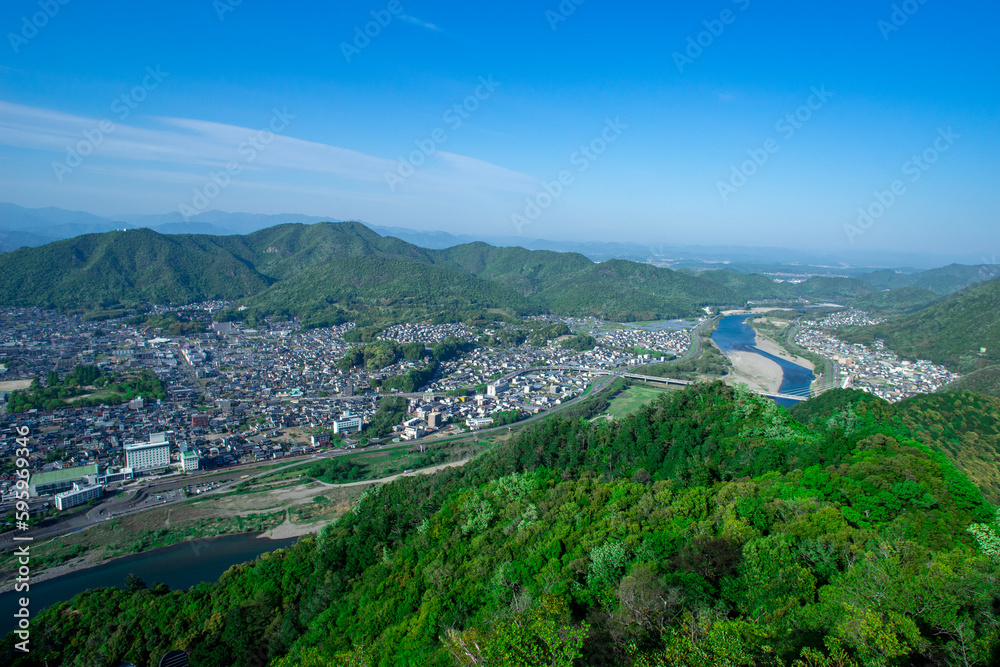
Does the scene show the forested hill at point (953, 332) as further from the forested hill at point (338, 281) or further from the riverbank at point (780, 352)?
the forested hill at point (338, 281)

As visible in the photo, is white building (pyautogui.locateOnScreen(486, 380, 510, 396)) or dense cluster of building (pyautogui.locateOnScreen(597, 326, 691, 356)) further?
dense cluster of building (pyautogui.locateOnScreen(597, 326, 691, 356))

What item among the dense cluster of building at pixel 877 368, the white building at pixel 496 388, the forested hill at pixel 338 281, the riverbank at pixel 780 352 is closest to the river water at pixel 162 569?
the white building at pixel 496 388

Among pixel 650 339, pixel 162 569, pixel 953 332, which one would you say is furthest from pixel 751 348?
pixel 162 569

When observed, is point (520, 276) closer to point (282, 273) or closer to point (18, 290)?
point (282, 273)

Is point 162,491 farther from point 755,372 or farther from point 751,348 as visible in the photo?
point 751,348

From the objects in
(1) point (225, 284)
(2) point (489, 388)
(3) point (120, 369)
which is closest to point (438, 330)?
(2) point (489, 388)

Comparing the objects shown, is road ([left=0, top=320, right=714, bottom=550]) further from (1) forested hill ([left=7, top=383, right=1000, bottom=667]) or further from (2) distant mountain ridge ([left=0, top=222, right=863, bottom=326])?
(2) distant mountain ridge ([left=0, top=222, right=863, bottom=326])

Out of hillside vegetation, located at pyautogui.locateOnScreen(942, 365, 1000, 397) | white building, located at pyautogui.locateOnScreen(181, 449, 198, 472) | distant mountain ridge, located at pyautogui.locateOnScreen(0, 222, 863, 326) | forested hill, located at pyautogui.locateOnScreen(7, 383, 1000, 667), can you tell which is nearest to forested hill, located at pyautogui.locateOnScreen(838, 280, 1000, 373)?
hillside vegetation, located at pyautogui.locateOnScreen(942, 365, 1000, 397)

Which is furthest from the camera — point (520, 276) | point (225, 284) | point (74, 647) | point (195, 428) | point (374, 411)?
point (520, 276)
